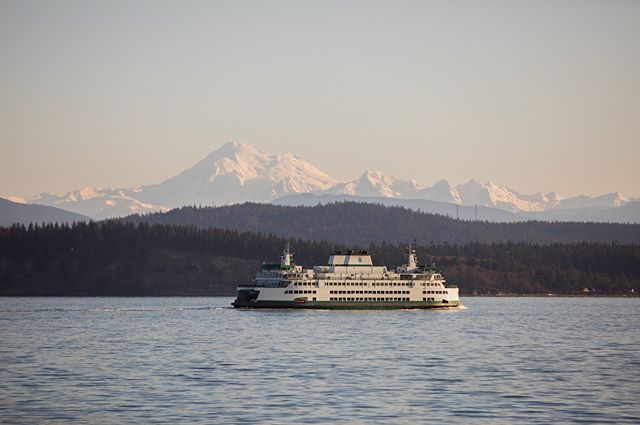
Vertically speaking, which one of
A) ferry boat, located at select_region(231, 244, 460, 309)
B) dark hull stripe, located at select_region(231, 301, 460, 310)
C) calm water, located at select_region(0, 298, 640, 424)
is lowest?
calm water, located at select_region(0, 298, 640, 424)

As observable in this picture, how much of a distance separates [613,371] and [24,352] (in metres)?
51.2

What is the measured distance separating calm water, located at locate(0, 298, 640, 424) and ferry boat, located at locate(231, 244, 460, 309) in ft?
87.9

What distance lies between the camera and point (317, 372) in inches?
3450

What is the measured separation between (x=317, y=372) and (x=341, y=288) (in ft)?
296

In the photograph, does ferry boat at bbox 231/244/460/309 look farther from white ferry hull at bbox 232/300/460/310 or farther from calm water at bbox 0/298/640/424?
calm water at bbox 0/298/640/424

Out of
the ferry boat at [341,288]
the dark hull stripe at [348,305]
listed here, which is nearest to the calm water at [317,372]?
the dark hull stripe at [348,305]

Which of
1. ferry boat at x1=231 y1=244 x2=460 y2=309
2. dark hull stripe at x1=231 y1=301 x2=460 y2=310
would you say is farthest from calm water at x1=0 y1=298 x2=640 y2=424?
ferry boat at x1=231 y1=244 x2=460 y2=309

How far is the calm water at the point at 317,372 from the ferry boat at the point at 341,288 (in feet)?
87.9

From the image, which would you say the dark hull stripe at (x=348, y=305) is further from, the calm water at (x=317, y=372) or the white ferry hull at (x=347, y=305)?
the calm water at (x=317, y=372)

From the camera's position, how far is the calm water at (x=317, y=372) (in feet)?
222

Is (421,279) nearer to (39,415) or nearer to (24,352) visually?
(24,352)

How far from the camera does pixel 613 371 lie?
88.1m

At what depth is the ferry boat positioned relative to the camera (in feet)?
575

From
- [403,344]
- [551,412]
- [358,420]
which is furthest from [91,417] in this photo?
[403,344]
